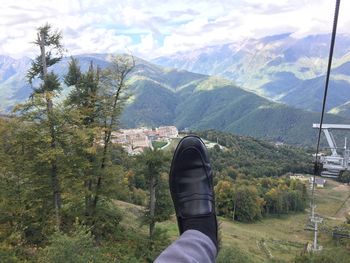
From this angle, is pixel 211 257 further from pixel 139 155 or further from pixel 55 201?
pixel 139 155

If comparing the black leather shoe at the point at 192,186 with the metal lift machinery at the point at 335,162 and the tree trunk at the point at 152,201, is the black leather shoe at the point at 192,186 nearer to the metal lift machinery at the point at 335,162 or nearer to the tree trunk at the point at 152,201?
the metal lift machinery at the point at 335,162

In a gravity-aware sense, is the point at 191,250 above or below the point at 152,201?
above

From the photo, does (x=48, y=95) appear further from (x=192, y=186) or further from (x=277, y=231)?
(x=277, y=231)

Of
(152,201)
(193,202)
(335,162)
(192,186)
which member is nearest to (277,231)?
(152,201)

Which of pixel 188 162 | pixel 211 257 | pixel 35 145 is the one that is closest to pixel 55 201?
pixel 35 145

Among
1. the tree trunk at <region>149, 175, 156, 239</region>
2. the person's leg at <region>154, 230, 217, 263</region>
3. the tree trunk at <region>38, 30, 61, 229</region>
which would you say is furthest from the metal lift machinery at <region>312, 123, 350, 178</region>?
the person's leg at <region>154, 230, 217, 263</region>

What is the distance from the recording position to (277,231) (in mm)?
68562

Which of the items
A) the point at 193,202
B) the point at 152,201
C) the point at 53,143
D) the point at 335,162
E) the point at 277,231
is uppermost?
the point at 193,202

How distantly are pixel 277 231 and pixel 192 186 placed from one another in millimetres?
68675

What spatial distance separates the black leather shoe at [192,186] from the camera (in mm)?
4098

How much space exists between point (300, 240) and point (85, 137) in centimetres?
5585

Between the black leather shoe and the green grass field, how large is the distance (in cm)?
2164

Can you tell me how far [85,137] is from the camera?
636 inches

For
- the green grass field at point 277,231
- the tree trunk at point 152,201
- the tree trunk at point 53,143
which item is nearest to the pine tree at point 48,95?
the tree trunk at point 53,143
